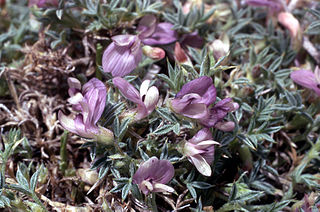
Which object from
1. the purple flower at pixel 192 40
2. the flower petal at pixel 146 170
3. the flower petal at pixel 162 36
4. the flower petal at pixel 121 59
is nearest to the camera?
the flower petal at pixel 146 170

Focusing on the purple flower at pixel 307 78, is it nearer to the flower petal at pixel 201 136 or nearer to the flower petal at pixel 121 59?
the flower petal at pixel 201 136

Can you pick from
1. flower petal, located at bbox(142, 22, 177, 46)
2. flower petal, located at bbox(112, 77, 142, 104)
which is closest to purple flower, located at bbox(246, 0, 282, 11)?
flower petal, located at bbox(142, 22, 177, 46)

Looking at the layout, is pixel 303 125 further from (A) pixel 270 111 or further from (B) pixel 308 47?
(B) pixel 308 47

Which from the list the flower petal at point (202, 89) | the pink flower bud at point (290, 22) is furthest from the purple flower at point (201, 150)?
the pink flower bud at point (290, 22)

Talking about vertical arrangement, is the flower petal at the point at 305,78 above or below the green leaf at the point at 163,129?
below

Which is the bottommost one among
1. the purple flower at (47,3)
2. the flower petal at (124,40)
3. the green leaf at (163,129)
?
the green leaf at (163,129)

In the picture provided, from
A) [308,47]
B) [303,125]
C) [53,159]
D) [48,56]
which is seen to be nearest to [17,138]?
[53,159]
